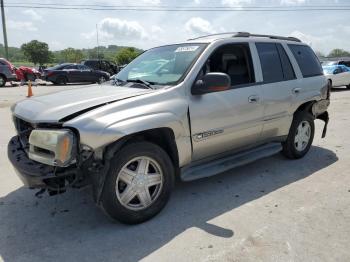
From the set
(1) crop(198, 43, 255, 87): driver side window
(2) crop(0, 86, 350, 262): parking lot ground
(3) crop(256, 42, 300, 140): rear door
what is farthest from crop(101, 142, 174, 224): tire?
(3) crop(256, 42, 300, 140): rear door

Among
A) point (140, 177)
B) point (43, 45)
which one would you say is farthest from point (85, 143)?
point (43, 45)

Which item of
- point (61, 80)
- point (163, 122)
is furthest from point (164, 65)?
point (61, 80)

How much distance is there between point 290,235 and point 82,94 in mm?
2597

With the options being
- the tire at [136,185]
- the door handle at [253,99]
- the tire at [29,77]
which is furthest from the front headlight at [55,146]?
the tire at [29,77]

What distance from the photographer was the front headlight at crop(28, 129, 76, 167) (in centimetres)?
330

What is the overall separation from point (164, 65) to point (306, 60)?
2.71 metres

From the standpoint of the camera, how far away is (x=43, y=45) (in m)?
79.5

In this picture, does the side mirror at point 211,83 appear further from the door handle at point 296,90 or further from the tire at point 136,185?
the door handle at point 296,90

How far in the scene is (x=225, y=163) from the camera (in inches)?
186

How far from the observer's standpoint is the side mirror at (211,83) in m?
4.11

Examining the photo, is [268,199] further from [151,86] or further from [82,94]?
[82,94]

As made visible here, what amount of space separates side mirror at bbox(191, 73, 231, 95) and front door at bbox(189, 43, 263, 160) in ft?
0.27

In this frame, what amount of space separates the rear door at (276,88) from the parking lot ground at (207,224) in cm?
69

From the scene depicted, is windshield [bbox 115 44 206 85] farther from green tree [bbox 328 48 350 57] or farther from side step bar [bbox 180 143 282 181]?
green tree [bbox 328 48 350 57]
